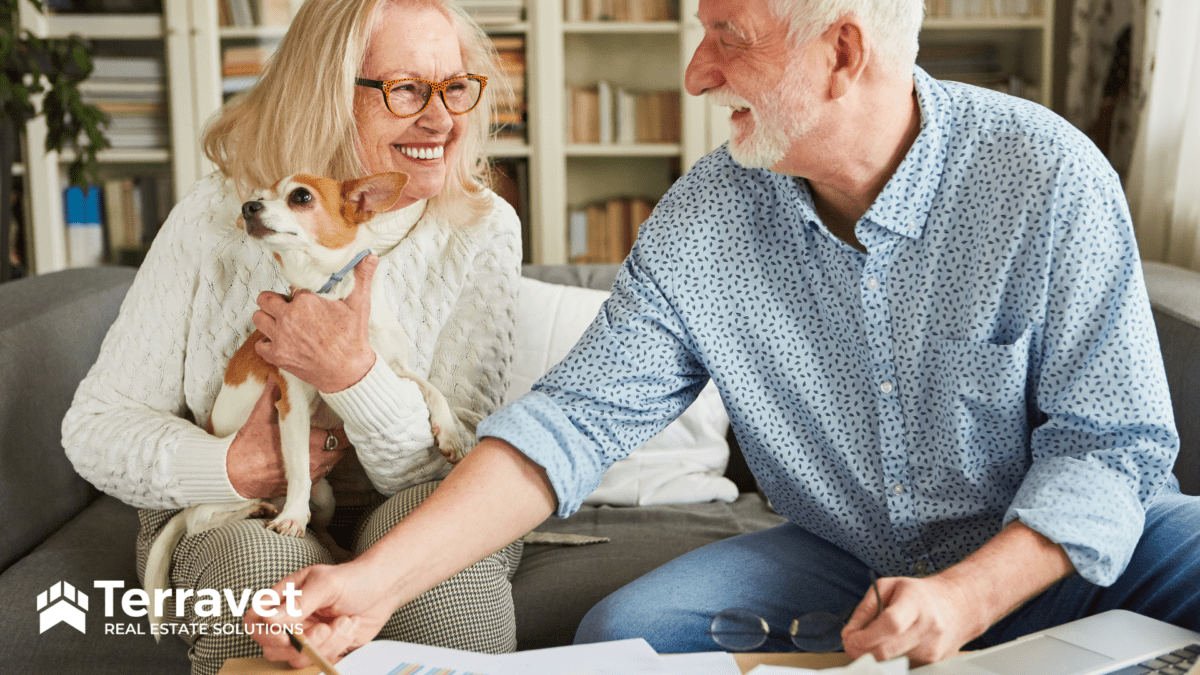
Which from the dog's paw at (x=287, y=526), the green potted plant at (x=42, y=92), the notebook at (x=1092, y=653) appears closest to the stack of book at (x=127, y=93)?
the green potted plant at (x=42, y=92)

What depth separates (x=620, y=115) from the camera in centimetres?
296

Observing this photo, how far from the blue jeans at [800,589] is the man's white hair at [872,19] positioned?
0.57m

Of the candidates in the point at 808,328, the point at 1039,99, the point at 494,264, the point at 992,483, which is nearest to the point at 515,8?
the point at 1039,99

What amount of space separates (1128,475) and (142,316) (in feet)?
3.45

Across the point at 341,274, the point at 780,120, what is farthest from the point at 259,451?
the point at 780,120

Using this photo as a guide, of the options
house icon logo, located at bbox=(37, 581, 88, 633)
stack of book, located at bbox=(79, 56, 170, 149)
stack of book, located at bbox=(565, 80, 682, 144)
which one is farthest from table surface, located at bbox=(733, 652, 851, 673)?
stack of book, located at bbox=(79, 56, 170, 149)

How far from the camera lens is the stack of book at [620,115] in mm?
2943

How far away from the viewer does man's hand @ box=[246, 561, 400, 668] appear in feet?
2.38

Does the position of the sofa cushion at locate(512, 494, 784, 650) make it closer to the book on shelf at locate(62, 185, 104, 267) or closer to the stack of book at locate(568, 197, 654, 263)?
the stack of book at locate(568, 197, 654, 263)

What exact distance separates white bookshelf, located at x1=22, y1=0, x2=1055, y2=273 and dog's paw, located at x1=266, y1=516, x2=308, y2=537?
1.99 m

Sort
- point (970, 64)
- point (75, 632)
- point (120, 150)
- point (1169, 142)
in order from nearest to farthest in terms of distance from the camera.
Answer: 1. point (75, 632)
2. point (1169, 142)
3. point (120, 150)
4. point (970, 64)

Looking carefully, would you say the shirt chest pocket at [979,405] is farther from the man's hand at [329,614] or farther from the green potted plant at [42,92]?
the green potted plant at [42,92]

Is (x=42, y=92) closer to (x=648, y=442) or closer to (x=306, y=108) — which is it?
(x=306, y=108)

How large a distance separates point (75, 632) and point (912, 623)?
1.05m
